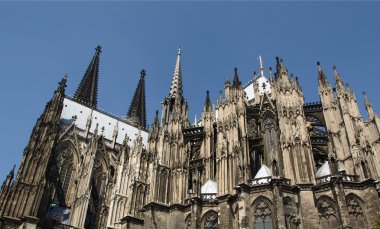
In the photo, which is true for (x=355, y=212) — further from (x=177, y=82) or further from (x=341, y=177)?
(x=177, y=82)

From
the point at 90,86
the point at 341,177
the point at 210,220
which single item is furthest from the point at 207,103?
the point at 90,86

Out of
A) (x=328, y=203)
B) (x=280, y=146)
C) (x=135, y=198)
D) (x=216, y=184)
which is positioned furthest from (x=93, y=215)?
(x=328, y=203)

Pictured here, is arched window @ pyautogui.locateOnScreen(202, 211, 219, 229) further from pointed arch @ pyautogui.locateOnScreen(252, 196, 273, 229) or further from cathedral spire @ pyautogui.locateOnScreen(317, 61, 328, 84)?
cathedral spire @ pyautogui.locateOnScreen(317, 61, 328, 84)

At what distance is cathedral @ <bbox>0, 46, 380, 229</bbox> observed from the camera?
60.4 feet

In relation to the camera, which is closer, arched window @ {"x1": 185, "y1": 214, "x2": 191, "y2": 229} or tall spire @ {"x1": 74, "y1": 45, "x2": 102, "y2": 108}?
arched window @ {"x1": 185, "y1": 214, "x2": 191, "y2": 229}

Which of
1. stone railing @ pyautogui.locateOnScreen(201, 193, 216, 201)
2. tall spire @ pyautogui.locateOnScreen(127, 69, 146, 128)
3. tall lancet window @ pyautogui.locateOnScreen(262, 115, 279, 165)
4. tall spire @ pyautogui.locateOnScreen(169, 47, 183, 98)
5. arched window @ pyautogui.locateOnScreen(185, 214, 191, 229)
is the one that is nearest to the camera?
arched window @ pyautogui.locateOnScreen(185, 214, 191, 229)

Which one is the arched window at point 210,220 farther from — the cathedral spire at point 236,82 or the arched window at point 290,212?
the cathedral spire at point 236,82

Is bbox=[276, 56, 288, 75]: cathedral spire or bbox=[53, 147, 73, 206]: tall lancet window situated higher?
bbox=[276, 56, 288, 75]: cathedral spire

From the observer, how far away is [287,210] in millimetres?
18266

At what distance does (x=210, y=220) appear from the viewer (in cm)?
2008

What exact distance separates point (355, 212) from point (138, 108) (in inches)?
1608

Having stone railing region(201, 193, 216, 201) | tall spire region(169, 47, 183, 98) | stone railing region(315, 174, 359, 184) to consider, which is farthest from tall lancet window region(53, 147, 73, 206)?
stone railing region(315, 174, 359, 184)

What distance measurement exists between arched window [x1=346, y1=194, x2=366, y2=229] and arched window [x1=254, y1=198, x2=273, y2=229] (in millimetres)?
3728

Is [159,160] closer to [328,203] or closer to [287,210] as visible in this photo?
[287,210]
